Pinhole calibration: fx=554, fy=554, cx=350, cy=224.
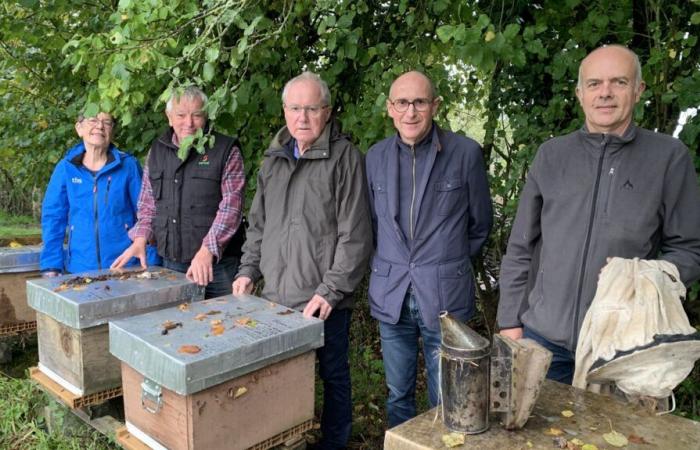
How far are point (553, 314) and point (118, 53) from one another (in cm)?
269

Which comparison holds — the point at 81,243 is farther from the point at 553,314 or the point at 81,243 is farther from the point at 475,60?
the point at 553,314

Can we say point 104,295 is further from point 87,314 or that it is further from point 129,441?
point 129,441

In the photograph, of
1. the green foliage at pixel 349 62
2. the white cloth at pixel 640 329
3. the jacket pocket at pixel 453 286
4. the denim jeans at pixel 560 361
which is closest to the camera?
the white cloth at pixel 640 329

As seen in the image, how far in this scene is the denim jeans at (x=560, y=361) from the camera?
2.24 meters

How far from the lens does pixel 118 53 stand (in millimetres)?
3160

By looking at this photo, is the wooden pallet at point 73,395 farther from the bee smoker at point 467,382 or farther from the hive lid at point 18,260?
the bee smoker at point 467,382

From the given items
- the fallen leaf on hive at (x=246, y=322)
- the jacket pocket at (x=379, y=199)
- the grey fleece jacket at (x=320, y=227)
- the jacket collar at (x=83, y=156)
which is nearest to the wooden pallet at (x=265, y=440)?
the fallen leaf on hive at (x=246, y=322)

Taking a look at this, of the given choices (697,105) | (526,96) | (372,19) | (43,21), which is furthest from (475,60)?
(43,21)

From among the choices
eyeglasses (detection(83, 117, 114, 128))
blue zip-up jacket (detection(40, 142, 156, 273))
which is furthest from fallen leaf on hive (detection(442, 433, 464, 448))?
eyeglasses (detection(83, 117, 114, 128))

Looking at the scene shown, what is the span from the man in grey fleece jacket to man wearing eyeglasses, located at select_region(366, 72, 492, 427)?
0.49 m

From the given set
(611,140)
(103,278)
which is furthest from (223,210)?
→ (611,140)

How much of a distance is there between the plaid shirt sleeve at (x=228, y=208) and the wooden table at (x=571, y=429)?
1.99m

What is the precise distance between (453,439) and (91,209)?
304cm

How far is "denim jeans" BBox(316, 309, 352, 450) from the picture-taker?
2.97 metres
